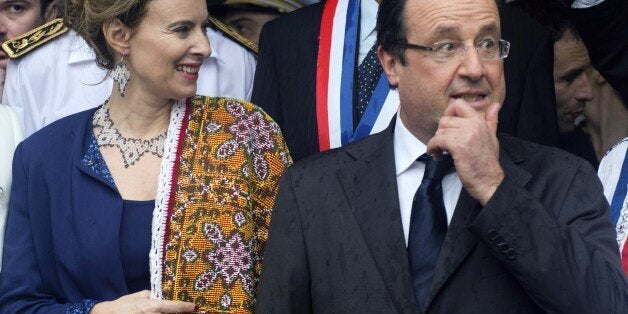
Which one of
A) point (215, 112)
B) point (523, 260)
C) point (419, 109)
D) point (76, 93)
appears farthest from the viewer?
point (76, 93)

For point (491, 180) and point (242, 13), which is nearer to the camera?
point (491, 180)

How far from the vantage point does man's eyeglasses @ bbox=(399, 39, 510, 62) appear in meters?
3.19

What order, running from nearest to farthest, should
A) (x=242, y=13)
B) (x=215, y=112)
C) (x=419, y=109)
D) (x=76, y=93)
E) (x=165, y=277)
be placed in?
(x=419, y=109) → (x=165, y=277) → (x=215, y=112) → (x=76, y=93) → (x=242, y=13)

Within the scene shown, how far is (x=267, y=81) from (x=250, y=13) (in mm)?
1153

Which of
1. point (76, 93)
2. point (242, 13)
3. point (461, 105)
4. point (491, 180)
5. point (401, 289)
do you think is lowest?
point (401, 289)

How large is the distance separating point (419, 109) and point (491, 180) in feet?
1.29

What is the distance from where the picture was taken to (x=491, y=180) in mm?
2910

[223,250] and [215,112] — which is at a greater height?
[215,112]

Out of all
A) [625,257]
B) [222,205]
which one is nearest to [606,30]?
[625,257]

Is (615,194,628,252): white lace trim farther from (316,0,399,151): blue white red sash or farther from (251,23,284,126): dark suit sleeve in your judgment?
(251,23,284,126): dark suit sleeve

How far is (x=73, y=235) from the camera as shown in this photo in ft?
12.1

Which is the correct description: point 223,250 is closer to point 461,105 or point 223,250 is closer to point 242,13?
point 461,105

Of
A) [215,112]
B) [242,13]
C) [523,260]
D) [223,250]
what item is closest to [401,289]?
[523,260]

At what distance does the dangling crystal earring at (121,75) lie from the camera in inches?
152
